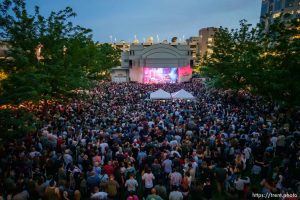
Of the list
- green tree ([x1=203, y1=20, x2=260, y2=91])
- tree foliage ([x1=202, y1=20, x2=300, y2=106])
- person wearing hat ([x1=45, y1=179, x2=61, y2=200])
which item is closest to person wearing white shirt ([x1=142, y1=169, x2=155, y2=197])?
person wearing hat ([x1=45, y1=179, x2=61, y2=200])

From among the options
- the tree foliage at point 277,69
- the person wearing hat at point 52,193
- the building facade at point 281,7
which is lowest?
the person wearing hat at point 52,193

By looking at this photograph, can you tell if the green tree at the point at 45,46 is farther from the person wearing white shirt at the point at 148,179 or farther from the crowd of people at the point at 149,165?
the person wearing white shirt at the point at 148,179

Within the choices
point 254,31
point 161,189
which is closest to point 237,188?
point 161,189

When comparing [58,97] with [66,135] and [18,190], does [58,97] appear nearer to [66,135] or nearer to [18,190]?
[66,135]

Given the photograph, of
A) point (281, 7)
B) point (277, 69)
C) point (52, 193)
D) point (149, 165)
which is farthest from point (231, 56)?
point (281, 7)

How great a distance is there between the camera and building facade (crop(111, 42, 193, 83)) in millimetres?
69562

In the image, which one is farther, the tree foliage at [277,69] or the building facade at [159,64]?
the building facade at [159,64]

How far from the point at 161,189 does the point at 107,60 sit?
57.1m

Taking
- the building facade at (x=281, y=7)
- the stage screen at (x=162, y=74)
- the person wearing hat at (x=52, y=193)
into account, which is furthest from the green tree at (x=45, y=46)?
the building facade at (x=281, y=7)

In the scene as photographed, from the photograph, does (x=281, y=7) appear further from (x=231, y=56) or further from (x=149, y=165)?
(x=149, y=165)

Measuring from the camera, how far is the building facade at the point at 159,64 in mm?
69562

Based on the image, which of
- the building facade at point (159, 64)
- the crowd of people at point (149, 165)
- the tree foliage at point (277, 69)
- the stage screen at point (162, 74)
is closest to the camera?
the crowd of people at point (149, 165)

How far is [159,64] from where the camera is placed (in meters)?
70.6

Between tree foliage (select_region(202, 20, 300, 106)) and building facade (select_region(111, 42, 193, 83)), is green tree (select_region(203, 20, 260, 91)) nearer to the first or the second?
tree foliage (select_region(202, 20, 300, 106))
